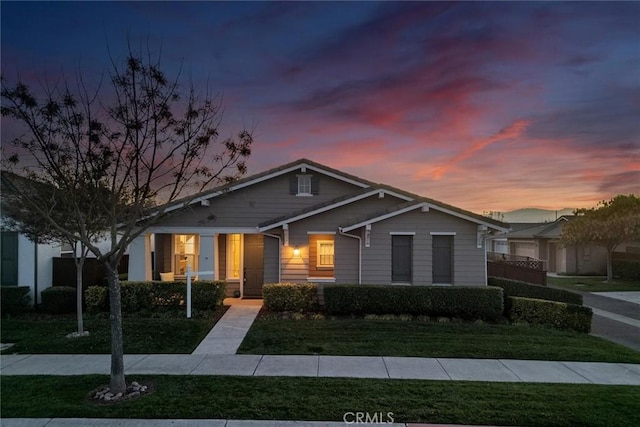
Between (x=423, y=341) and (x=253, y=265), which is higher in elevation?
(x=253, y=265)

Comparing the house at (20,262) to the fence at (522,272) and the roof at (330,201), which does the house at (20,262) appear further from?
the fence at (522,272)

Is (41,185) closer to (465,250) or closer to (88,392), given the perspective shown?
(88,392)

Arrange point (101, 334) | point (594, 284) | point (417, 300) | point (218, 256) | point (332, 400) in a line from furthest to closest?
point (594, 284), point (218, 256), point (417, 300), point (101, 334), point (332, 400)

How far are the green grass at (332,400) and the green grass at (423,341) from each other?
167 cm

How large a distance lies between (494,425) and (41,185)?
9352 mm

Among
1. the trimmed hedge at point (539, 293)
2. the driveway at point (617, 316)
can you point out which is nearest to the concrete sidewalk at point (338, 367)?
the driveway at point (617, 316)

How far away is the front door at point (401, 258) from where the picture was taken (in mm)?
12508

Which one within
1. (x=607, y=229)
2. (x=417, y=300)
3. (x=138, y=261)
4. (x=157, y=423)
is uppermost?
(x=607, y=229)

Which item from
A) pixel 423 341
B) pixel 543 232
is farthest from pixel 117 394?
pixel 543 232

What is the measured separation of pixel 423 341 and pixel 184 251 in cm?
979

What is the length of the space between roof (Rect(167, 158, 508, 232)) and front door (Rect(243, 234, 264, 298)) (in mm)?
1717

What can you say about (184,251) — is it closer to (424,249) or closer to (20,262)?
(20,262)

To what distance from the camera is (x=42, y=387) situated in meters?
6.50

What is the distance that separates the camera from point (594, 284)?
22.6 meters
